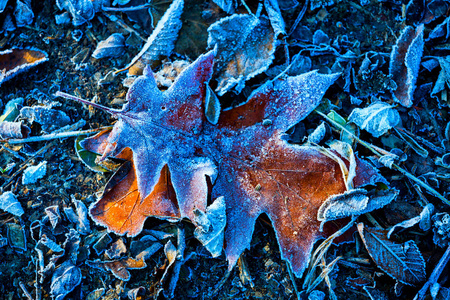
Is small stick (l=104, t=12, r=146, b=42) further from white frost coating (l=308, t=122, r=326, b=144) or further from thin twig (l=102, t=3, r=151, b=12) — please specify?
white frost coating (l=308, t=122, r=326, b=144)

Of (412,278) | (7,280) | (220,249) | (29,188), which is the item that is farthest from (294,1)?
(7,280)

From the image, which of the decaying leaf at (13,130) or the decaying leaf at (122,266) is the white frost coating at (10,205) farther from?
the decaying leaf at (122,266)

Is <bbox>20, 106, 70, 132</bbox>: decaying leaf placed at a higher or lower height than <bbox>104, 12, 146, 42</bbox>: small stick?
lower

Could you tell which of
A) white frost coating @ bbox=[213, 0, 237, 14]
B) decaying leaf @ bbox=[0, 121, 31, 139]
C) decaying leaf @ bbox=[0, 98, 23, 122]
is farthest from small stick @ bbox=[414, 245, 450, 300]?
decaying leaf @ bbox=[0, 98, 23, 122]

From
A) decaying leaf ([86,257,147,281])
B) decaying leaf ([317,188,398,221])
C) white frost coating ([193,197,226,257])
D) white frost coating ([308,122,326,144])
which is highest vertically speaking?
white frost coating ([308,122,326,144])

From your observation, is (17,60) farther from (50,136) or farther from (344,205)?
(344,205)

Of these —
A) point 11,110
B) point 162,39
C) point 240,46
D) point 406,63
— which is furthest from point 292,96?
point 11,110

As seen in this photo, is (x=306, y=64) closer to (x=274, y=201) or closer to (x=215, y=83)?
(x=215, y=83)
